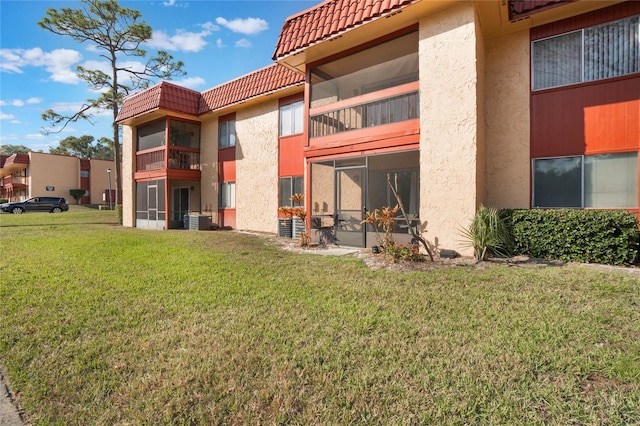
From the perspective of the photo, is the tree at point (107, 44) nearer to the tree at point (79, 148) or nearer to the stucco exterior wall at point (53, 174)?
the stucco exterior wall at point (53, 174)

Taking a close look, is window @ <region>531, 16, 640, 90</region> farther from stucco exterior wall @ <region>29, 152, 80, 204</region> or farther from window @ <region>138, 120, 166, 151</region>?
stucco exterior wall @ <region>29, 152, 80, 204</region>

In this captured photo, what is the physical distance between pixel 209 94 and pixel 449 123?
13.2m

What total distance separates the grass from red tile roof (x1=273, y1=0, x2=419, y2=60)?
656 cm

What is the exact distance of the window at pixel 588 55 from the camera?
277 inches

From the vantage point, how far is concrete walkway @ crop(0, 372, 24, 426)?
7.93 ft

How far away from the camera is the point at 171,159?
16234mm

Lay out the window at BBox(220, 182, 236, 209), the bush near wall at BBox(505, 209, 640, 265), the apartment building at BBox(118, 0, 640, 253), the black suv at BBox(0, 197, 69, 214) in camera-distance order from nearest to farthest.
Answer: the bush near wall at BBox(505, 209, 640, 265) → the apartment building at BBox(118, 0, 640, 253) → the window at BBox(220, 182, 236, 209) → the black suv at BBox(0, 197, 69, 214)

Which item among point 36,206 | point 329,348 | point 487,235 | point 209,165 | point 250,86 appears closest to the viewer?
point 329,348

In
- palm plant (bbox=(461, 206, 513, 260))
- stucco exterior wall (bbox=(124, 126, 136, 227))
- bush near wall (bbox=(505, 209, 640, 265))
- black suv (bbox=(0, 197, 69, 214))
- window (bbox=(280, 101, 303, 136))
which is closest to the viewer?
bush near wall (bbox=(505, 209, 640, 265))

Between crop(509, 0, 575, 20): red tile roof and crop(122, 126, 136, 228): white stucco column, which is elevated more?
crop(509, 0, 575, 20): red tile roof

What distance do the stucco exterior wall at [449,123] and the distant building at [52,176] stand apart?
152 feet

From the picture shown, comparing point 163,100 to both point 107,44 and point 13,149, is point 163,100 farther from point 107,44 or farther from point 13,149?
point 13,149

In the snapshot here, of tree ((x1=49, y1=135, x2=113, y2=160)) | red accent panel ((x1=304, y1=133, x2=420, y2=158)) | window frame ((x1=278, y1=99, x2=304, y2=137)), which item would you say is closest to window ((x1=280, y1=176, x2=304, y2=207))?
window frame ((x1=278, y1=99, x2=304, y2=137))

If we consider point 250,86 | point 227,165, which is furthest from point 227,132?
point 250,86
